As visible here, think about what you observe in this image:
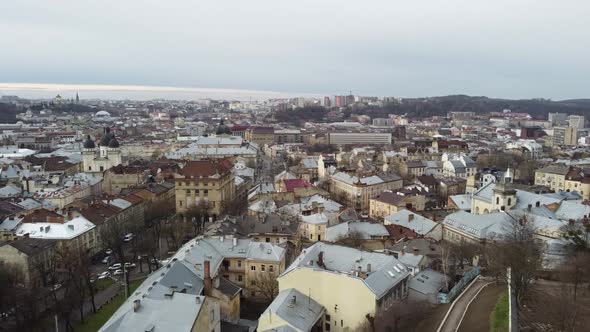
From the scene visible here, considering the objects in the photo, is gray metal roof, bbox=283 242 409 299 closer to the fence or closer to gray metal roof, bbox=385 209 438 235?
the fence

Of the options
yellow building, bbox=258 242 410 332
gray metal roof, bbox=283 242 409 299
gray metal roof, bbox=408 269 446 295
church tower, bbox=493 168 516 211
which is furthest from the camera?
church tower, bbox=493 168 516 211

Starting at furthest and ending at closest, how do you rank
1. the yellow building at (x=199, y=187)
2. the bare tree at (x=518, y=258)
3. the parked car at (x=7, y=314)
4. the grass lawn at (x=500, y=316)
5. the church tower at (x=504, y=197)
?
the yellow building at (x=199, y=187)
the church tower at (x=504, y=197)
the parked car at (x=7, y=314)
the bare tree at (x=518, y=258)
the grass lawn at (x=500, y=316)

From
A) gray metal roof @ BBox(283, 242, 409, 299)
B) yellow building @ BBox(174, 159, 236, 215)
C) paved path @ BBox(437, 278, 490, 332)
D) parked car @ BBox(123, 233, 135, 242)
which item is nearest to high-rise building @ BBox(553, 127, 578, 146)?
yellow building @ BBox(174, 159, 236, 215)

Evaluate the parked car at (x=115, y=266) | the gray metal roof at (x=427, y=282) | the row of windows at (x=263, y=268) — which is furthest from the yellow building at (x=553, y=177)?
the parked car at (x=115, y=266)

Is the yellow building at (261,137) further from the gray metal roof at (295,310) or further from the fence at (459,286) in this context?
the gray metal roof at (295,310)

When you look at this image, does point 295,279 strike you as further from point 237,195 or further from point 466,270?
point 237,195

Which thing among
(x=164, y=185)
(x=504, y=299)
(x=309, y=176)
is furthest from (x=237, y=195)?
(x=504, y=299)

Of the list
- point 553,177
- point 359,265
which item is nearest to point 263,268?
point 359,265
